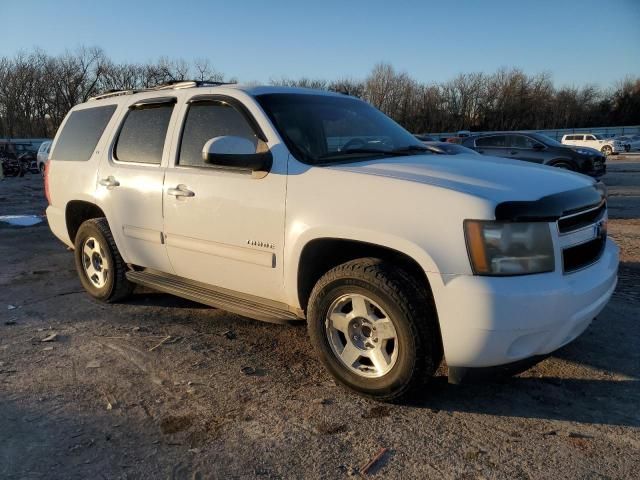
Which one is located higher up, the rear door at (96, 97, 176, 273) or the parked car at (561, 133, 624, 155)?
the parked car at (561, 133, 624, 155)

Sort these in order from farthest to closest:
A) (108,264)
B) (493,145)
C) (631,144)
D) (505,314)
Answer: (631,144), (493,145), (108,264), (505,314)

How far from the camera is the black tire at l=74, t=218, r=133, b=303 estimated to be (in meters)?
4.61

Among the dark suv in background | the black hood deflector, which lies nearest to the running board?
the black hood deflector

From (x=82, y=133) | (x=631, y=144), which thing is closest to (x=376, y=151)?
(x=82, y=133)

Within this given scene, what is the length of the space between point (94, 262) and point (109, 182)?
3.12ft

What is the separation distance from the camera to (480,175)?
9.48ft

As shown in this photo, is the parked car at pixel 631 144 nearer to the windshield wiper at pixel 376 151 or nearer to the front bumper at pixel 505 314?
the windshield wiper at pixel 376 151

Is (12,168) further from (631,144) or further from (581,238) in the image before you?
(631,144)

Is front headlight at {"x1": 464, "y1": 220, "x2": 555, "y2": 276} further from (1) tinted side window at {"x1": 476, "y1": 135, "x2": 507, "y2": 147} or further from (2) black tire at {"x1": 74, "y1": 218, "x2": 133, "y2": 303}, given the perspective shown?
(1) tinted side window at {"x1": 476, "y1": 135, "x2": 507, "y2": 147}

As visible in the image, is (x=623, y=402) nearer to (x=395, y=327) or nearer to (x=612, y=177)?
(x=395, y=327)

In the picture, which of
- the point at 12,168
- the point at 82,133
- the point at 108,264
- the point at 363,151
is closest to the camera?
the point at 363,151

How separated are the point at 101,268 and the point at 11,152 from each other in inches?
990

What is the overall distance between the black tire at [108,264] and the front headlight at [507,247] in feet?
10.9

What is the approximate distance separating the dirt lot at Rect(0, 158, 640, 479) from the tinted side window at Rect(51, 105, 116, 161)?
1679 mm
